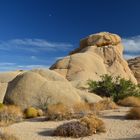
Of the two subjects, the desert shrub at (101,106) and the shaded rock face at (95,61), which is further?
the shaded rock face at (95,61)

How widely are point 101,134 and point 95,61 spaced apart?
3237 cm

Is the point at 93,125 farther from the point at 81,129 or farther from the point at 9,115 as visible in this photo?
the point at 9,115

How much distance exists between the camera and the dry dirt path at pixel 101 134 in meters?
13.8

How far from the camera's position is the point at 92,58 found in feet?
153

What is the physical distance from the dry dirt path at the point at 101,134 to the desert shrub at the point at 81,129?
1.13 feet

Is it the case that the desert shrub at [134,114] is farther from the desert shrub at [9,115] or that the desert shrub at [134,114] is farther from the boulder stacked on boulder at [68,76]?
the desert shrub at [9,115]

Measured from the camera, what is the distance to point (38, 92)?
22078 millimetres

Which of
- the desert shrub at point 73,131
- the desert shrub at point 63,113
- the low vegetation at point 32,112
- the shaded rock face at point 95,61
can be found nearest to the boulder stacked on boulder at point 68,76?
the shaded rock face at point 95,61

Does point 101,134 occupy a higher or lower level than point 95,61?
lower

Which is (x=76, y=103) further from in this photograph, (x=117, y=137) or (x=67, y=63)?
(x=67, y=63)

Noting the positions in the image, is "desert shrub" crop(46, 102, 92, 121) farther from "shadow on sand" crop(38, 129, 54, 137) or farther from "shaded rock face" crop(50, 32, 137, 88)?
"shaded rock face" crop(50, 32, 137, 88)

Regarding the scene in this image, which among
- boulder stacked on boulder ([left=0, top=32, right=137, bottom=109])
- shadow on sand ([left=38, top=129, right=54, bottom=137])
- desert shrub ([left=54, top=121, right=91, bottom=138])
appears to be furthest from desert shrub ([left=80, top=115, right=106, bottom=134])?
boulder stacked on boulder ([left=0, top=32, right=137, bottom=109])

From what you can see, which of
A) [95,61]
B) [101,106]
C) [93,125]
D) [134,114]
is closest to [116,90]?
[101,106]

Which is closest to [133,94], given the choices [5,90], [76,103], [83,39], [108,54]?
[76,103]
